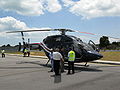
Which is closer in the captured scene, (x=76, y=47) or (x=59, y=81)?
(x=59, y=81)

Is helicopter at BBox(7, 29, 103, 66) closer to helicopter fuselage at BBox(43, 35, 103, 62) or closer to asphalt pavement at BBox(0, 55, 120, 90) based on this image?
helicopter fuselage at BBox(43, 35, 103, 62)

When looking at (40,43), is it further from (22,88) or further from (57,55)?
(22,88)

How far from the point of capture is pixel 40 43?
1705cm

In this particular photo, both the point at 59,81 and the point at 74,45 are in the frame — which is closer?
the point at 59,81

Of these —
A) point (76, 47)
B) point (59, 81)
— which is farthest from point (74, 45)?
point (59, 81)

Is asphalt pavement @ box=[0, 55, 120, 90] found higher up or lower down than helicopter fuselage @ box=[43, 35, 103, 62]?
lower down

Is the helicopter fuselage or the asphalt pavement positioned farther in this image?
the helicopter fuselage

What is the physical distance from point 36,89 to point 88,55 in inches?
257

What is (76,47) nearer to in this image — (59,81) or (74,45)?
(74,45)

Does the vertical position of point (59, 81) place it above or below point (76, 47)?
below

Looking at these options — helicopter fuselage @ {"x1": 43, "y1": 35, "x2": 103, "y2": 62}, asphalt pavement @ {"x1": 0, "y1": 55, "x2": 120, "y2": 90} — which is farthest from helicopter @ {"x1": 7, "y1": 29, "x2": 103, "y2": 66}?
asphalt pavement @ {"x1": 0, "y1": 55, "x2": 120, "y2": 90}

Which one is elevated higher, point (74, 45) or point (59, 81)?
point (74, 45)

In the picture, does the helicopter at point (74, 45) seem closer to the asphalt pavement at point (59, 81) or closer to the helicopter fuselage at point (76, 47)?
the helicopter fuselage at point (76, 47)

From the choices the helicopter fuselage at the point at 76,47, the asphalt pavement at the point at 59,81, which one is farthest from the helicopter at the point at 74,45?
the asphalt pavement at the point at 59,81
